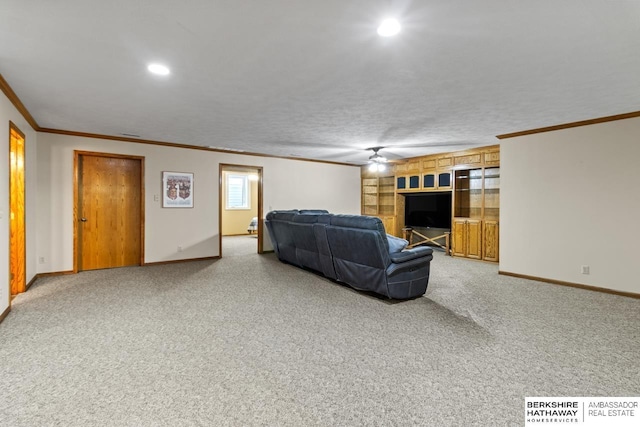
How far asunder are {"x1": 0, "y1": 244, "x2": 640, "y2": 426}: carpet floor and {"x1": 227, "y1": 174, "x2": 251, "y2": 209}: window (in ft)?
23.3

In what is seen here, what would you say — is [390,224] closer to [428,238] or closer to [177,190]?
[428,238]

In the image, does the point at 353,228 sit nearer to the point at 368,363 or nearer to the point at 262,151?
the point at 368,363

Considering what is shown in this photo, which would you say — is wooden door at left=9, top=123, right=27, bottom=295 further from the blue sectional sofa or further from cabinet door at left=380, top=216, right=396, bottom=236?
cabinet door at left=380, top=216, right=396, bottom=236

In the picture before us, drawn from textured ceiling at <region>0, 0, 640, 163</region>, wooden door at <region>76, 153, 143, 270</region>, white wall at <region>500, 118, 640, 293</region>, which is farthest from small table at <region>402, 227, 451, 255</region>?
wooden door at <region>76, 153, 143, 270</region>

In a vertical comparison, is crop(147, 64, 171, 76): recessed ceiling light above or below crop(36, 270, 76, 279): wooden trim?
above

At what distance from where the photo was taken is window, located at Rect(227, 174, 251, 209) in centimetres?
1127

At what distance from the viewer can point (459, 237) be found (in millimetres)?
6934

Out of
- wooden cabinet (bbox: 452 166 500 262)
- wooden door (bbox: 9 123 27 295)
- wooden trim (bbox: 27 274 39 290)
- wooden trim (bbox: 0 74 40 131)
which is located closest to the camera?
wooden trim (bbox: 0 74 40 131)

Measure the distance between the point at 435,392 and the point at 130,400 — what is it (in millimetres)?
1909

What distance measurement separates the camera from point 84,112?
13.6 ft

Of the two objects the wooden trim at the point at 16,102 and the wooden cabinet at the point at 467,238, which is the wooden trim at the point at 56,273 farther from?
the wooden cabinet at the point at 467,238

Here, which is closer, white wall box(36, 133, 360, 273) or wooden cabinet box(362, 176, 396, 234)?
white wall box(36, 133, 360, 273)

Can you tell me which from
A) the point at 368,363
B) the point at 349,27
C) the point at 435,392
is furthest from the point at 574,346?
the point at 349,27

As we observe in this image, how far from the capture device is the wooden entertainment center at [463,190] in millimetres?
6453
